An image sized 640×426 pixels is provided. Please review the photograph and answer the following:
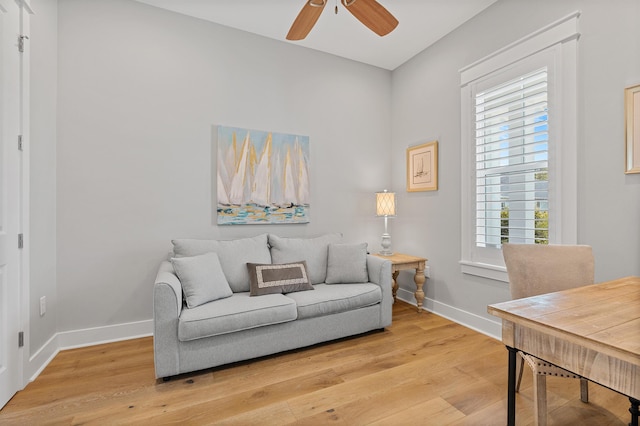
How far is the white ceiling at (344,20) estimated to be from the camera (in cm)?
276

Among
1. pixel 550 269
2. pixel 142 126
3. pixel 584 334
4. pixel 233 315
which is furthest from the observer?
pixel 142 126

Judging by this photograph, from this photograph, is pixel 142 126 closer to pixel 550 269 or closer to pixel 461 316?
pixel 550 269

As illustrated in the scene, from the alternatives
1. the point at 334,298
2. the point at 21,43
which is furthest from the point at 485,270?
the point at 21,43

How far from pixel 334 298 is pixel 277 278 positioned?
1.70ft

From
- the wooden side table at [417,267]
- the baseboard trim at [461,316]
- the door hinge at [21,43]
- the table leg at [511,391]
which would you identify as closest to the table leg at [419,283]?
the wooden side table at [417,267]

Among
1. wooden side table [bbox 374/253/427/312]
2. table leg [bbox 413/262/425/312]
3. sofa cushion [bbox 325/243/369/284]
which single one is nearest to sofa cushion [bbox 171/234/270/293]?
sofa cushion [bbox 325/243/369/284]

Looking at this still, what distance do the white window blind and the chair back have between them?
2.19 ft

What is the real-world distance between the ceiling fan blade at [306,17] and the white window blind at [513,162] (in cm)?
177

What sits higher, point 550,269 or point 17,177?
point 17,177

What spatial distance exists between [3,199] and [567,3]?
4.00 m

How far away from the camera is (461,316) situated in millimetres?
3039

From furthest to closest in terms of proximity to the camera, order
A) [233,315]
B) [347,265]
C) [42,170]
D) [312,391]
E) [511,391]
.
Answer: [347,265] < [42,170] < [233,315] < [312,391] < [511,391]

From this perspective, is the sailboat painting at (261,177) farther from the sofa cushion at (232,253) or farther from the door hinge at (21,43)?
the door hinge at (21,43)

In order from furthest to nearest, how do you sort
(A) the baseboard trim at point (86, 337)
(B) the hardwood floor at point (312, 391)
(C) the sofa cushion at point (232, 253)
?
1. (C) the sofa cushion at point (232, 253)
2. (A) the baseboard trim at point (86, 337)
3. (B) the hardwood floor at point (312, 391)
